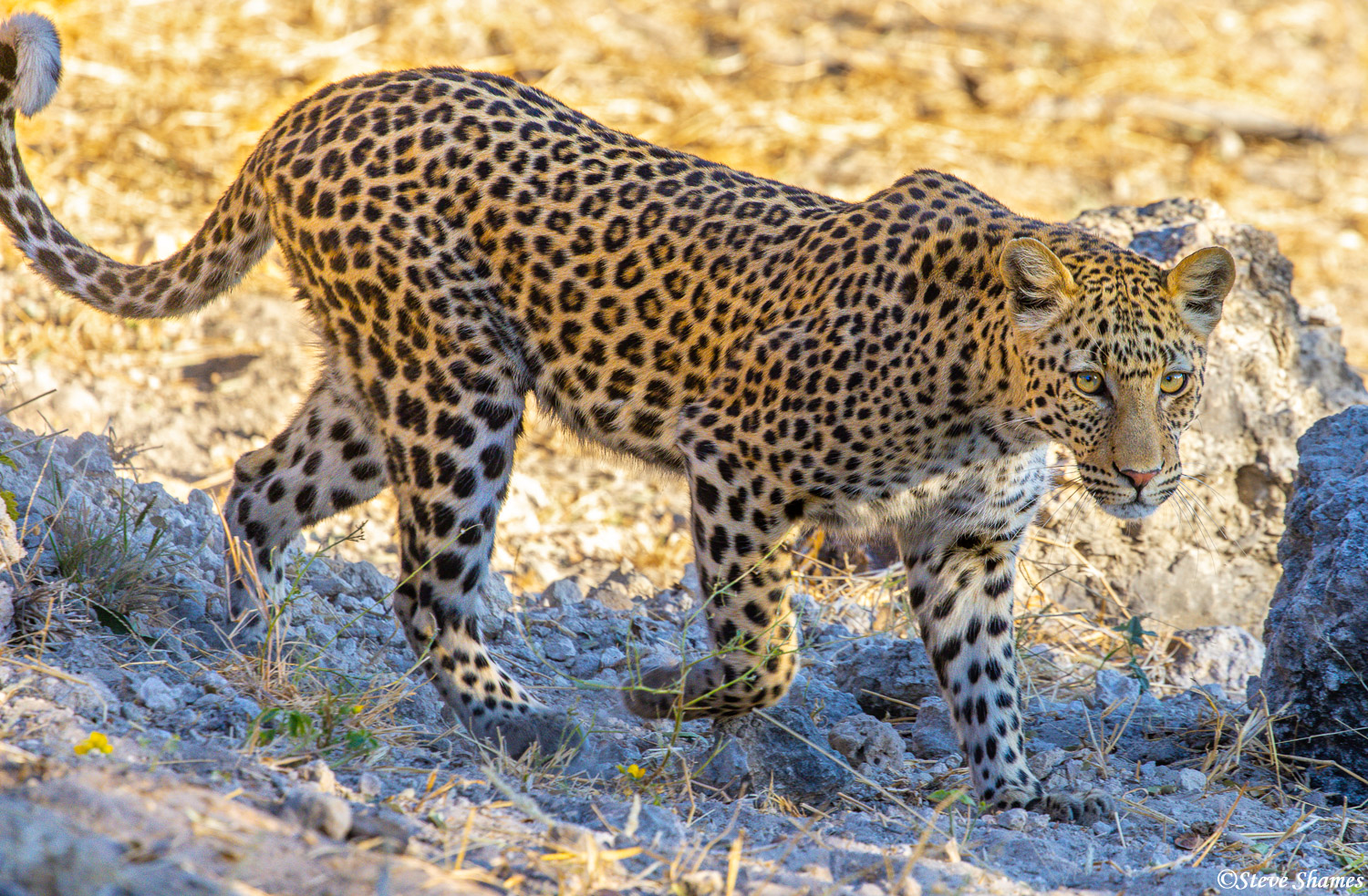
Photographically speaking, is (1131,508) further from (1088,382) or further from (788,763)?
(788,763)

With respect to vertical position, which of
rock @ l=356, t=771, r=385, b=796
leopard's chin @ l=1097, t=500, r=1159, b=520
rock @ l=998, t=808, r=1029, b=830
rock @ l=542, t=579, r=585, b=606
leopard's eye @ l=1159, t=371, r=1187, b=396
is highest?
leopard's eye @ l=1159, t=371, r=1187, b=396

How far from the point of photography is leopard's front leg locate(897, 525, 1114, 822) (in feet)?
15.5

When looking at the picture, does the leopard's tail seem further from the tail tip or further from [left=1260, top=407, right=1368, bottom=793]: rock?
[left=1260, top=407, right=1368, bottom=793]: rock

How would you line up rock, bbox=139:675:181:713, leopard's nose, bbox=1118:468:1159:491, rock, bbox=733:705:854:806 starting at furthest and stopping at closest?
1. rock, bbox=733:705:854:806
2. leopard's nose, bbox=1118:468:1159:491
3. rock, bbox=139:675:181:713

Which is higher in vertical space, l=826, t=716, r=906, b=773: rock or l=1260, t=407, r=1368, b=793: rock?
l=1260, t=407, r=1368, b=793: rock

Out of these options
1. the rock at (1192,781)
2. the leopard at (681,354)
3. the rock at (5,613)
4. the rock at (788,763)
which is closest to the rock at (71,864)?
the rock at (5,613)

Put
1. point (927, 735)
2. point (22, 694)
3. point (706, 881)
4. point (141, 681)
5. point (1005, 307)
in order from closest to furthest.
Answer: point (706, 881) → point (22, 694) → point (141, 681) → point (1005, 307) → point (927, 735)

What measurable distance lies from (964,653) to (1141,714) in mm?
1121

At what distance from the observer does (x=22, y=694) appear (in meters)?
3.68

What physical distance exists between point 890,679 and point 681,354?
1608 mm

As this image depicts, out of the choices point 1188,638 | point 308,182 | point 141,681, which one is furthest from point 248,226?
point 1188,638

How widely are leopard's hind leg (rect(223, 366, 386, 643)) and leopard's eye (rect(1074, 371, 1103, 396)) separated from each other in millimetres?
2600

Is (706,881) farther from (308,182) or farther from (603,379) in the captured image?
(308,182)

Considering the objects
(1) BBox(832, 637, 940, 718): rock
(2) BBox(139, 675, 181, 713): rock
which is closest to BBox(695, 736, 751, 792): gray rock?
(1) BBox(832, 637, 940, 718): rock
